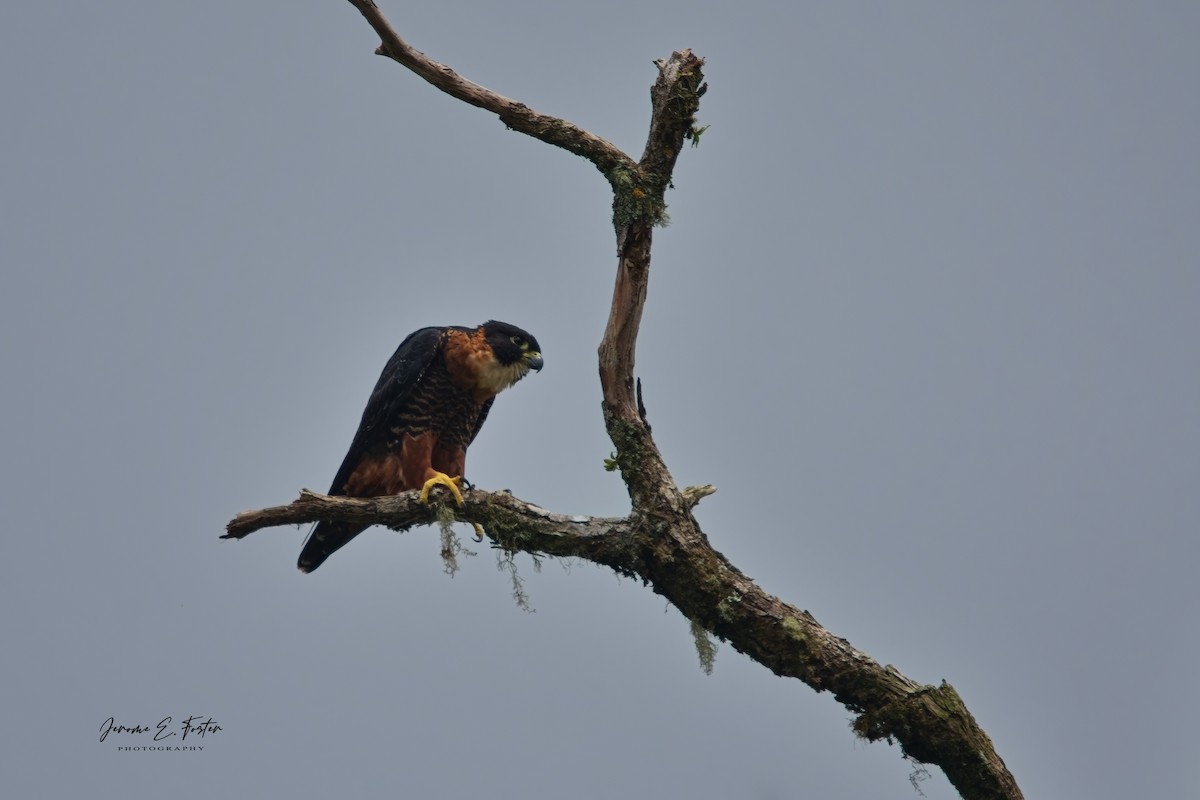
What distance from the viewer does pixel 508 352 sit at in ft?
25.0

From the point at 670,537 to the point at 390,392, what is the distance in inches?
118

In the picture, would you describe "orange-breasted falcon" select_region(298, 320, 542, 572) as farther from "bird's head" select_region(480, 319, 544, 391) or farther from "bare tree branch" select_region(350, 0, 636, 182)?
"bare tree branch" select_region(350, 0, 636, 182)

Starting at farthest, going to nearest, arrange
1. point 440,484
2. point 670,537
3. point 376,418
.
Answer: point 376,418 → point 440,484 → point 670,537

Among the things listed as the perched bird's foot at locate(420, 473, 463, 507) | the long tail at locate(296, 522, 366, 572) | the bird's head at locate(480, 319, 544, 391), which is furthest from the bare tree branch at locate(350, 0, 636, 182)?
the long tail at locate(296, 522, 366, 572)

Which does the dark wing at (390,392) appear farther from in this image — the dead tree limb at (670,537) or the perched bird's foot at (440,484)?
the dead tree limb at (670,537)

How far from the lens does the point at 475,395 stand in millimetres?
7695

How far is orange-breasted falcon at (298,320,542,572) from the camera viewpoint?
7.42m

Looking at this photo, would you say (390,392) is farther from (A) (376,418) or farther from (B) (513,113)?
(B) (513,113)

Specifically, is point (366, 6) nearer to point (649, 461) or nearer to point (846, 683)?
point (649, 461)

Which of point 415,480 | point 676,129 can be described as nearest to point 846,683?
point 676,129

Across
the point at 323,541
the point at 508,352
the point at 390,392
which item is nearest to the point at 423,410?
the point at 390,392

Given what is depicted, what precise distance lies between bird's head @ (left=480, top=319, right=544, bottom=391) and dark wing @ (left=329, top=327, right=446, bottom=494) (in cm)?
37

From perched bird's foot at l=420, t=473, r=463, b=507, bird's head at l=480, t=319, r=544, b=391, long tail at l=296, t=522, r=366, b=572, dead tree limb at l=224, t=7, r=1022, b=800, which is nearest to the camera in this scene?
dead tree limb at l=224, t=7, r=1022, b=800

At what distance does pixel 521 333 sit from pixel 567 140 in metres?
2.50
